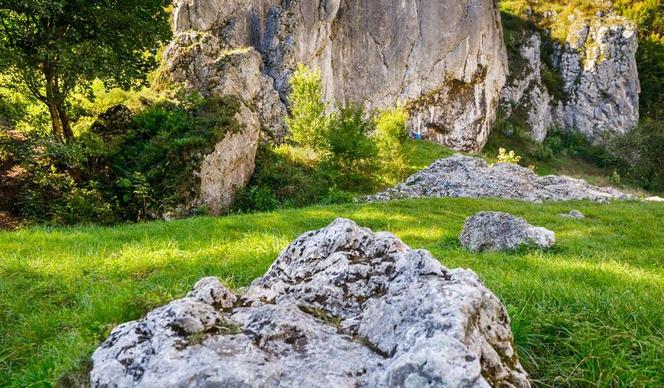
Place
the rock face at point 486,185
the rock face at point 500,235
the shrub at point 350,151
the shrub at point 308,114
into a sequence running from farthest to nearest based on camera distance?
the shrub at point 308,114 < the shrub at point 350,151 < the rock face at point 486,185 < the rock face at point 500,235

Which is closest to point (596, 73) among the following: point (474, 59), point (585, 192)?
point (474, 59)

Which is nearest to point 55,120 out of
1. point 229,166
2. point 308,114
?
point 229,166

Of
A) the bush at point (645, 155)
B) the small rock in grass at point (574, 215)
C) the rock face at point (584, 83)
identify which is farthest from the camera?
the rock face at point (584, 83)

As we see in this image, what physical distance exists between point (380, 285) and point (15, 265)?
17.7ft

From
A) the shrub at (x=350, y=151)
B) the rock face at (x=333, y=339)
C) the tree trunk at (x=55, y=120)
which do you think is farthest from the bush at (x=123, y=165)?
the rock face at (x=333, y=339)

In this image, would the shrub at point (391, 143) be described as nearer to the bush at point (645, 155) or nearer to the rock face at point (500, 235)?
the rock face at point (500, 235)

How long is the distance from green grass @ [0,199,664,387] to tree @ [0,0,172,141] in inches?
268

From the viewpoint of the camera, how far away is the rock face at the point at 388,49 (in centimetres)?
4022

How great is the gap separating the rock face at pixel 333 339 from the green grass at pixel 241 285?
568mm

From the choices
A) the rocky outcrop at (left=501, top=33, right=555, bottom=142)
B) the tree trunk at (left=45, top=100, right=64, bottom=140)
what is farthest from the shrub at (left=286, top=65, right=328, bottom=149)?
the rocky outcrop at (left=501, top=33, right=555, bottom=142)

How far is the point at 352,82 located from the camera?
4988 centimetres

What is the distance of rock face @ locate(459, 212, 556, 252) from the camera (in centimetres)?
805

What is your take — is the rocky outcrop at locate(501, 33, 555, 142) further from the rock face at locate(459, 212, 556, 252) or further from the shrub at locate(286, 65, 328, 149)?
the rock face at locate(459, 212, 556, 252)

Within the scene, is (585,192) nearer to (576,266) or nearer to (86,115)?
(576,266)
